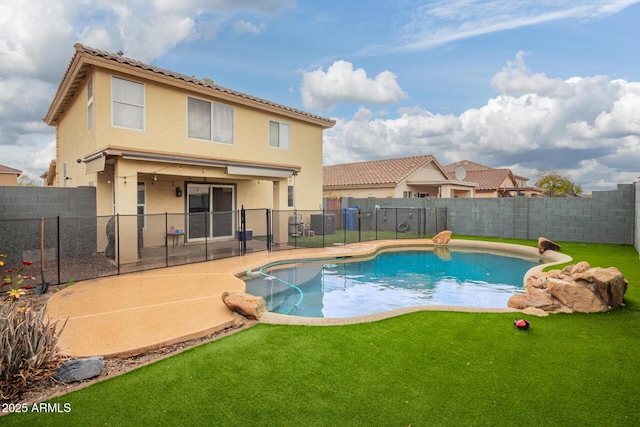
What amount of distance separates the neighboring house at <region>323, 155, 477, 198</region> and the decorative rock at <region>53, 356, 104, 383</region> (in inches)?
853

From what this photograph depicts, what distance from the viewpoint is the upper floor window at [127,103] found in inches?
431

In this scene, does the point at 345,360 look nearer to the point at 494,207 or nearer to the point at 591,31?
the point at 591,31

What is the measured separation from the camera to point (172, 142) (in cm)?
1243

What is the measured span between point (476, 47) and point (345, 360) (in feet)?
45.3

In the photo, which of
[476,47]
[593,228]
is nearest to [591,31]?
[476,47]

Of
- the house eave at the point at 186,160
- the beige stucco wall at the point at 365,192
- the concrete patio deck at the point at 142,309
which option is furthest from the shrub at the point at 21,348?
the beige stucco wall at the point at 365,192

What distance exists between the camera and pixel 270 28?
13945 mm

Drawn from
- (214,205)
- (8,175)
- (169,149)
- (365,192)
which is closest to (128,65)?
(169,149)

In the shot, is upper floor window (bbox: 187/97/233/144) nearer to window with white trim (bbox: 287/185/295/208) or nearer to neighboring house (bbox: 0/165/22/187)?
window with white trim (bbox: 287/185/295/208)

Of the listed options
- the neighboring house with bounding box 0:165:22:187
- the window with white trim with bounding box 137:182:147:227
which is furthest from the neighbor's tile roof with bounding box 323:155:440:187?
the neighboring house with bounding box 0:165:22:187

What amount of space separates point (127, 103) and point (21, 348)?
9.36m

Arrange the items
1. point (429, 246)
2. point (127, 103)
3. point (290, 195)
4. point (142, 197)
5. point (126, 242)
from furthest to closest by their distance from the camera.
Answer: point (290, 195)
point (429, 246)
point (142, 197)
point (127, 103)
point (126, 242)

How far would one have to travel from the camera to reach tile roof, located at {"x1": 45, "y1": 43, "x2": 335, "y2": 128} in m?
10.3

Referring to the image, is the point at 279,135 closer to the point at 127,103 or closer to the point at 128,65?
the point at 127,103
